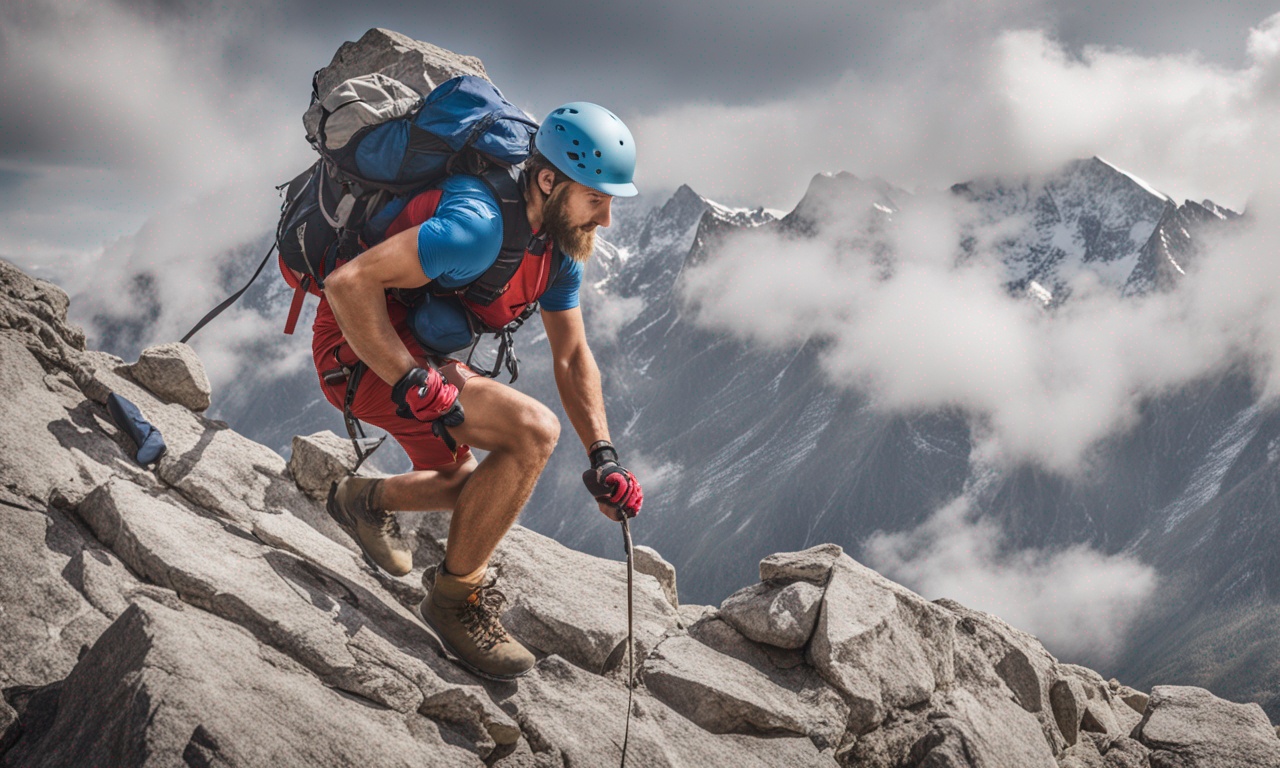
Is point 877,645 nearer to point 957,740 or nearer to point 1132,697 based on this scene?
point 957,740

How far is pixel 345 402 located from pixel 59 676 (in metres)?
3.14

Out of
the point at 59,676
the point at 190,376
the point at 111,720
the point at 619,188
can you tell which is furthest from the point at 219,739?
the point at 190,376

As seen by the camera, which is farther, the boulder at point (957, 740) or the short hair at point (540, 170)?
the boulder at point (957, 740)

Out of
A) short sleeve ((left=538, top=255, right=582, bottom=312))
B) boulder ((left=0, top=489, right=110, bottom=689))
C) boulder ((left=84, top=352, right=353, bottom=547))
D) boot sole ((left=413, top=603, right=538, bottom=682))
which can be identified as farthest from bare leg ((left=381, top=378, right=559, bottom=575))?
boulder ((left=84, top=352, right=353, bottom=547))

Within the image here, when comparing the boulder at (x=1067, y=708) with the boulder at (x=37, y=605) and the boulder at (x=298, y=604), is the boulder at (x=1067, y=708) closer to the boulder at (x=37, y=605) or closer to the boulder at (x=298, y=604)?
the boulder at (x=298, y=604)

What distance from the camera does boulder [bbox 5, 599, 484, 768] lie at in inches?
209

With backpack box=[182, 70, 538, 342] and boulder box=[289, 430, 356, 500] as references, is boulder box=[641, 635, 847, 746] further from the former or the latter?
Answer: boulder box=[289, 430, 356, 500]

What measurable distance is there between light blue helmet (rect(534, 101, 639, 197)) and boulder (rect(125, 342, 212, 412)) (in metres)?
7.64

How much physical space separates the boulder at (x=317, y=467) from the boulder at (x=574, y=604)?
258 centimetres

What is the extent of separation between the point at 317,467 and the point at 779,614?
661 cm

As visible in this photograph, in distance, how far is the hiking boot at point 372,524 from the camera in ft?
30.6

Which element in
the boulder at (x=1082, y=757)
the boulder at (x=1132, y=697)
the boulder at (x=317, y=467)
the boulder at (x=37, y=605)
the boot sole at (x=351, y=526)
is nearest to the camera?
the boulder at (x=37, y=605)

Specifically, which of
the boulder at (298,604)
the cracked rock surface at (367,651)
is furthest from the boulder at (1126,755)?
the boulder at (298,604)

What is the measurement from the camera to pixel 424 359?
303 inches
